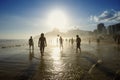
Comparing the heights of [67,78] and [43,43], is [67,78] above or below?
below

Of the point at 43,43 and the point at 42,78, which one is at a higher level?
the point at 43,43

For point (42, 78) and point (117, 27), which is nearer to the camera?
point (42, 78)

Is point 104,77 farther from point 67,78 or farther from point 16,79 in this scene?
point 16,79

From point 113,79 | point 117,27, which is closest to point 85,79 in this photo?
point 113,79

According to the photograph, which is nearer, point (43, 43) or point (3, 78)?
point (3, 78)

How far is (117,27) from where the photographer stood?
18712cm

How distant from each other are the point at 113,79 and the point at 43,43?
1069 cm

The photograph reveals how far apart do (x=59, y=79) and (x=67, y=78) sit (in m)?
0.39

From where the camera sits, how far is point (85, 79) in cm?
606

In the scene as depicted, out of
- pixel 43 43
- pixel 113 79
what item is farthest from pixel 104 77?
pixel 43 43

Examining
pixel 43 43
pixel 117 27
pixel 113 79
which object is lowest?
pixel 113 79

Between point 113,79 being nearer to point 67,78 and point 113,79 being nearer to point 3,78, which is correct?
point 67,78

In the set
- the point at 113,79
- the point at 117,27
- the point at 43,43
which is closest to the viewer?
the point at 113,79

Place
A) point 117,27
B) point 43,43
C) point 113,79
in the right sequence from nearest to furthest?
point 113,79 < point 43,43 < point 117,27
